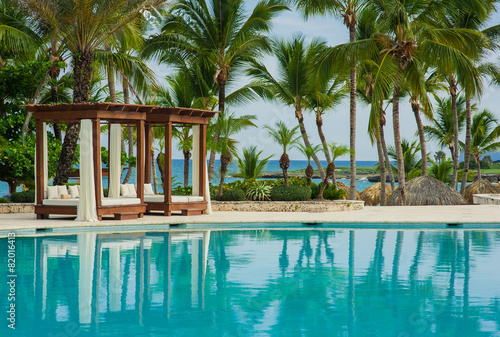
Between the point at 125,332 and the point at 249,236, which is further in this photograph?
the point at 249,236

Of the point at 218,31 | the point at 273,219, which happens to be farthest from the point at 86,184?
the point at 218,31

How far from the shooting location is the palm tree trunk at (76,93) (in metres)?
16.0

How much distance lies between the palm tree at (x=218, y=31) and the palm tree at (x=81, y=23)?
3301 millimetres

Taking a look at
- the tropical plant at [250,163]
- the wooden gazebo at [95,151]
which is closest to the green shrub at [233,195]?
the wooden gazebo at [95,151]

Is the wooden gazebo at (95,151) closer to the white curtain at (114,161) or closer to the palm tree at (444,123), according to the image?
the white curtain at (114,161)

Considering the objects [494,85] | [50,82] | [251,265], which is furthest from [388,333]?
[494,85]

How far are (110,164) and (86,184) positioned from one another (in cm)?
257

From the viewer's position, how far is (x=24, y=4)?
15.2 m

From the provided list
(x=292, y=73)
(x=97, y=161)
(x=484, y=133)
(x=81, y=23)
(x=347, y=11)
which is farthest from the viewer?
(x=484, y=133)

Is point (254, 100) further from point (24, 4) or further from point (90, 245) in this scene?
point (90, 245)

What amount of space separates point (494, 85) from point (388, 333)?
2377cm

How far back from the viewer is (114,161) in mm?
15734

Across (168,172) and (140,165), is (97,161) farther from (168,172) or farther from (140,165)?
(168,172)

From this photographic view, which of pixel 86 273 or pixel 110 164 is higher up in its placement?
pixel 110 164
